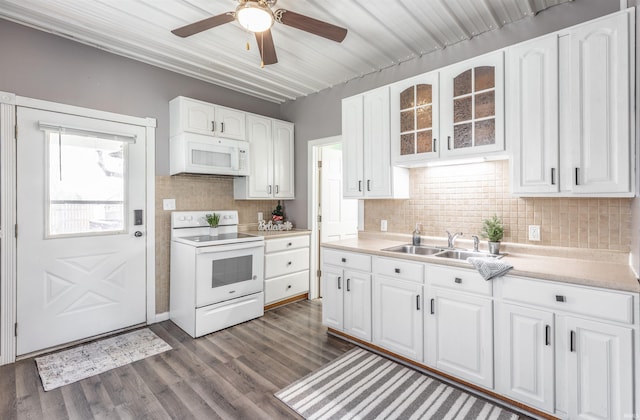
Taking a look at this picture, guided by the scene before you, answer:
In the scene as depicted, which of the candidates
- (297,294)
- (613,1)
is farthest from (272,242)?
(613,1)

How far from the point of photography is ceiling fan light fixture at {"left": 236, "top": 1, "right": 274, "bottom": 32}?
5.95ft

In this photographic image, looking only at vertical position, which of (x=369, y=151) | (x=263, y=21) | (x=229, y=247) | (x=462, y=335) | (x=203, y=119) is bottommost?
(x=462, y=335)

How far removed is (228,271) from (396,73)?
2.77 meters

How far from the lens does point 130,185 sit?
10.2 ft

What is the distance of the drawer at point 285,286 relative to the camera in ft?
12.1

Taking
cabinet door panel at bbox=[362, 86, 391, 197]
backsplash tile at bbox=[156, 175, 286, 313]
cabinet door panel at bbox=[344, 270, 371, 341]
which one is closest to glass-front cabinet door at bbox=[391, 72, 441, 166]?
cabinet door panel at bbox=[362, 86, 391, 197]

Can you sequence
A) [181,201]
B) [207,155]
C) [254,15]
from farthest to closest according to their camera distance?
[181,201], [207,155], [254,15]

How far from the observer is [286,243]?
152 inches

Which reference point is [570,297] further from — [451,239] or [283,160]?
[283,160]

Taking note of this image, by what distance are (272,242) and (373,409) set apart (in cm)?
217

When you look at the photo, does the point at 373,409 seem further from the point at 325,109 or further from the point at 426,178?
the point at 325,109

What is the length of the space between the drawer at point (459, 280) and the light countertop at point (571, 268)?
2.1 inches

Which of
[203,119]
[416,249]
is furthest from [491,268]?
[203,119]

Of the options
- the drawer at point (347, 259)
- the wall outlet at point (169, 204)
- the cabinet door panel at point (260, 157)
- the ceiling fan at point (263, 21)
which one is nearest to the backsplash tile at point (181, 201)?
the wall outlet at point (169, 204)
